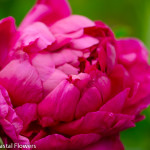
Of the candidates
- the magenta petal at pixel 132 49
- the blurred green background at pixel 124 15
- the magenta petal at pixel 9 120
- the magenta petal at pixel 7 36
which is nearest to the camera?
the magenta petal at pixel 9 120

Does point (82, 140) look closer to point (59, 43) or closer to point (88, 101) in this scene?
point (88, 101)

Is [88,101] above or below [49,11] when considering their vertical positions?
below

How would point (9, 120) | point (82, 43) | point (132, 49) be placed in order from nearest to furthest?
point (9, 120) → point (82, 43) → point (132, 49)

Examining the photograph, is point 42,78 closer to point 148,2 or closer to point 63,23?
point 63,23

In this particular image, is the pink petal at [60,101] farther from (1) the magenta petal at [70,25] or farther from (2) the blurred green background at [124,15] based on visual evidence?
(2) the blurred green background at [124,15]

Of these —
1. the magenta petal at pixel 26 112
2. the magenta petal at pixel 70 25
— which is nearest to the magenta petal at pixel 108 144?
the magenta petal at pixel 26 112

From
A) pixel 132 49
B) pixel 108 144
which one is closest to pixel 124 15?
pixel 132 49
